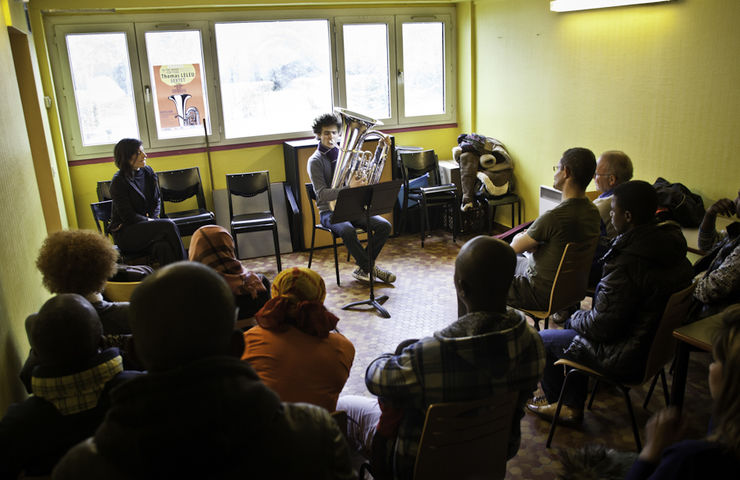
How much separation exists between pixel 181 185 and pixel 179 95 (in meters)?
0.97

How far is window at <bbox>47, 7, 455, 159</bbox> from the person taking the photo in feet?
18.4

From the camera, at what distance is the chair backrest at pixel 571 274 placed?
3047 mm

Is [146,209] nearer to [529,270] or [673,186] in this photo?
[529,270]

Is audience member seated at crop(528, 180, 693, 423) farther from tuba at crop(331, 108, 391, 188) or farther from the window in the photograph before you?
the window

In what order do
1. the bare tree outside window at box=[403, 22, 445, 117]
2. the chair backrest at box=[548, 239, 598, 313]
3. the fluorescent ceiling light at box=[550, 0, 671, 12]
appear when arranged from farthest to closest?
the bare tree outside window at box=[403, 22, 445, 117] < the fluorescent ceiling light at box=[550, 0, 671, 12] < the chair backrest at box=[548, 239, 598, 313]

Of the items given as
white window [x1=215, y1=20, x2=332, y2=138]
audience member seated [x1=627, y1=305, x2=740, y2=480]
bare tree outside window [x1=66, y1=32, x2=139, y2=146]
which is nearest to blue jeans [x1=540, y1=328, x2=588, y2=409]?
audience member seated [x1=627, y1=305, x2=740, y2=480]

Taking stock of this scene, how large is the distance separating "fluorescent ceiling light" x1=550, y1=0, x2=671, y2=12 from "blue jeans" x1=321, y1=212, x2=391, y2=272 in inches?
94.7

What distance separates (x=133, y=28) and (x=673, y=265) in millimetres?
5260

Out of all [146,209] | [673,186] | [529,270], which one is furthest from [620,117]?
[146,209]

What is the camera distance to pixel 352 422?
231 centimetres

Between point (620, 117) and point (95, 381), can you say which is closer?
point (95, 381)

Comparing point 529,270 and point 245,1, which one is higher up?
point 245,1

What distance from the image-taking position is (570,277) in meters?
3.13

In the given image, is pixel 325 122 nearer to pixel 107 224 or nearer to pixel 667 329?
pixel 107 224
